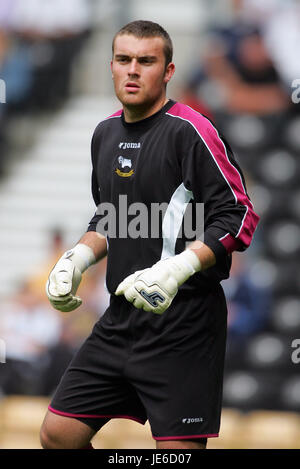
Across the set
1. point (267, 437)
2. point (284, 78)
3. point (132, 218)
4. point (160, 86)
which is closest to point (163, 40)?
point (160, 86)

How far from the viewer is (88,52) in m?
11.5

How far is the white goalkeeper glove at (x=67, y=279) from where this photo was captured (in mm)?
3881

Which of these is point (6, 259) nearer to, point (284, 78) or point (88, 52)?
point (88, 52)

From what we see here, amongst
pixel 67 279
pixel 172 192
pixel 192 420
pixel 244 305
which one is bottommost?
pixel 192 420

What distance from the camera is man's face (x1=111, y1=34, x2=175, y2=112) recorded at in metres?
3.76

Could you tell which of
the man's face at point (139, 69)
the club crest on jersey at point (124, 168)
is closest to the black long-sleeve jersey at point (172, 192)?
the club crest on jersey at point (124, 168)

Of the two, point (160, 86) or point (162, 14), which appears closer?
point (160, 86)

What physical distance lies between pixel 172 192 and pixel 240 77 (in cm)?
618
